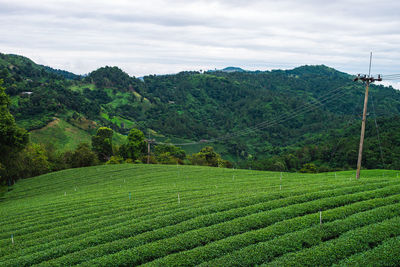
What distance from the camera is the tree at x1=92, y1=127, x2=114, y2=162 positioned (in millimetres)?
81375

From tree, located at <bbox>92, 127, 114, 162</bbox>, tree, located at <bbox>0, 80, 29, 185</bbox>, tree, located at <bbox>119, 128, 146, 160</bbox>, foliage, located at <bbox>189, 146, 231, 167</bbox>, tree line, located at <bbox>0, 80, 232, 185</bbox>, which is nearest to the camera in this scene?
tree, located at <bbox>0, 80, 29, 185</bbox>

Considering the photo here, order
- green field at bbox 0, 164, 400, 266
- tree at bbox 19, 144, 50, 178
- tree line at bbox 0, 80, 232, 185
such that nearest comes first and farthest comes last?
green field at bbox 0, 164, 400, 266, tree line at bbox 0, 80, 232, 185, tree at bbox 19, 144, 50, 178

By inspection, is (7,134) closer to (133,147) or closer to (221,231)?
(221,231)

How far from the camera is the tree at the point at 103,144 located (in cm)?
8138

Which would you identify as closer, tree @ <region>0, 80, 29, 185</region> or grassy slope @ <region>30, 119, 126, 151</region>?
tree @ <region>0, 80, 29, 185</region>

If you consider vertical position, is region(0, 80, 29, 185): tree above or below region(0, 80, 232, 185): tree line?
above

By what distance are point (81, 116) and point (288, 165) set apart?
105526 millimetres

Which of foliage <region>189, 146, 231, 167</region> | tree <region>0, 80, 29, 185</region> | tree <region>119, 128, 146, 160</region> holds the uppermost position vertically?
tree <region>0, 80, 29, 185</region>

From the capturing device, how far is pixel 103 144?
81.5 m

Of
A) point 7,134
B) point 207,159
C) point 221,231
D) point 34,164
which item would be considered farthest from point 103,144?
point 221,231

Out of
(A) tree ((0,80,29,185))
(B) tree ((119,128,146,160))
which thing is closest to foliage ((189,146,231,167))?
(B) tree ((119,128,146,160))

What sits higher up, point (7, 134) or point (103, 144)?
point (7, 134)

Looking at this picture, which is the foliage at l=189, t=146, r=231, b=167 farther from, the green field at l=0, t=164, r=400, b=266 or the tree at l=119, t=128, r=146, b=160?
the green field at l=0, t=164, r=400, b=266

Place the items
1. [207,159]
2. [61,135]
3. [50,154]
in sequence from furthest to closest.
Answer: [61,135] → [207,159] → [50,154]
